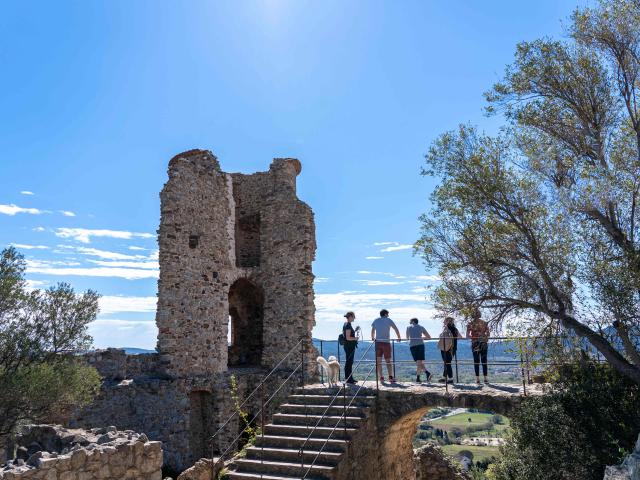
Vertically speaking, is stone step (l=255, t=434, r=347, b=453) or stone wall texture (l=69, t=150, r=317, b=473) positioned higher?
stone wall texture (l=69, t=150, r=317, b=473)

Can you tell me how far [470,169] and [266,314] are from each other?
30.7 ft

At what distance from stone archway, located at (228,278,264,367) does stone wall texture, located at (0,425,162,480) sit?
40.3 ft

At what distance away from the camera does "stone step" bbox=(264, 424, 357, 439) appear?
10648 millimetres

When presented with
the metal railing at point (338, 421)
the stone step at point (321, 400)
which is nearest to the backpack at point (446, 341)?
the metal railing at point (338, 421)

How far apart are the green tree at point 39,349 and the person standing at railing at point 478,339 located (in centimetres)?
730

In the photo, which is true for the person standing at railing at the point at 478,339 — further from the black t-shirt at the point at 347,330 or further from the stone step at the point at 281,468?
the stone step at the point at 281,468

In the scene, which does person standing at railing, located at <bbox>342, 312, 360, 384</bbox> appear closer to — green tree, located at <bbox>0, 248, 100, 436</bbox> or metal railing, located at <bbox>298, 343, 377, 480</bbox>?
metal railing, located at <bbox>298, 343, 377, 480</bbox>

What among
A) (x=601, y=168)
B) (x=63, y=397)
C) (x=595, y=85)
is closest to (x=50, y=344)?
(x=63, y=397)

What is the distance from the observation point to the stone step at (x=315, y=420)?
10953mm

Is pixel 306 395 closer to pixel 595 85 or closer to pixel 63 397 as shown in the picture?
pixel 63 397

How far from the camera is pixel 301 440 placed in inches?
412

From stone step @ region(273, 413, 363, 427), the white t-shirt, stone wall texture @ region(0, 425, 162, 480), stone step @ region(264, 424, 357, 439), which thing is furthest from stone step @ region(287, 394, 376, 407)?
stone wall texture @ region(0, 425, 162, 480)

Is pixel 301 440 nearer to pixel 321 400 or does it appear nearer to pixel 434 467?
pixel 321 400

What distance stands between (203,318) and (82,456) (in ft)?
29.7
